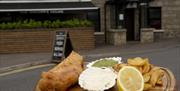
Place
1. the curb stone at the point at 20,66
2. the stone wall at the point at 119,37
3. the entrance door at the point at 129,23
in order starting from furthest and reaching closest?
1. the entrance door at the point at 129,23
2. the stone wall at the point at 119,37
3. the curb stone at the point at 20,66

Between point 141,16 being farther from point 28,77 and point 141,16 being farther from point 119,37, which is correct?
point 28,77

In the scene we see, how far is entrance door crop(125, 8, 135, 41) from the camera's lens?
29953mm

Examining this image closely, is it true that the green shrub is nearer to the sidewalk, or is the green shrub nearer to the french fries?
the sidewalk

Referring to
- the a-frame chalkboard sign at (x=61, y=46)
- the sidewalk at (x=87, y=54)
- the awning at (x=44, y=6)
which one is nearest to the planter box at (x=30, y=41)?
the sidewalk at (x=87, y=54)

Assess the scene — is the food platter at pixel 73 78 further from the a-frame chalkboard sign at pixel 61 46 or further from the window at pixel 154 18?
the window at pixel 154 18

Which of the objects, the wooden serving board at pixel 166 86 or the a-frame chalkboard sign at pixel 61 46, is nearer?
the wooden serving board at pixel 166 86

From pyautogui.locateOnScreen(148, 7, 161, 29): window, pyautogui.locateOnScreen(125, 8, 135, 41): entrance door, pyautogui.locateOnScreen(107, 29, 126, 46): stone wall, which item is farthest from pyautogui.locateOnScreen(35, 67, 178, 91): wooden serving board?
pyautogui.locateOnScreen(148, 7, 161, 29): window

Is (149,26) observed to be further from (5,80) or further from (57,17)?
(5,80)

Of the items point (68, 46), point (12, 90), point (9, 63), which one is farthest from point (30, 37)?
point (12, 90)

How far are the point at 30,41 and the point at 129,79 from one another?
68.2 ft

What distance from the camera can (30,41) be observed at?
24.8 m

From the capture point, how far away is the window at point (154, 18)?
30328 mm

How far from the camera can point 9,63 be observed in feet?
63.5

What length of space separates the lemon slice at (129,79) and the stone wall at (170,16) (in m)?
26.0
